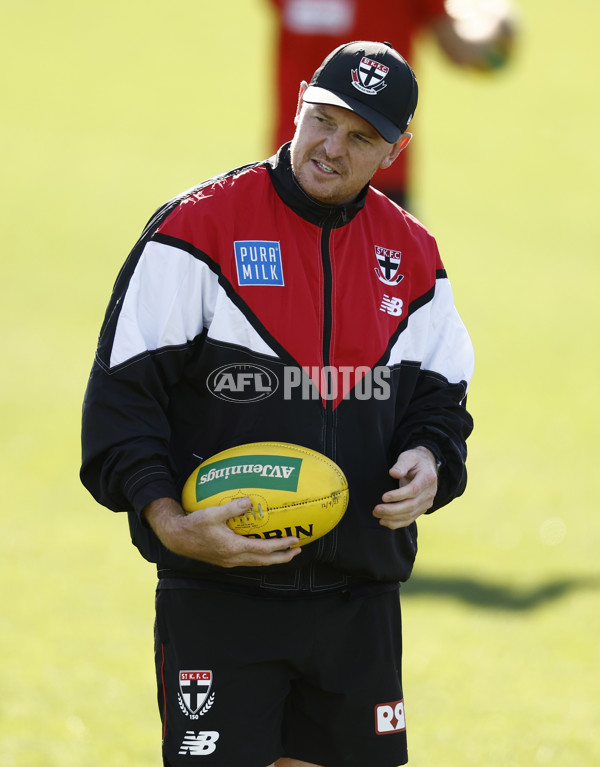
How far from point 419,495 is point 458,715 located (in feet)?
8.41

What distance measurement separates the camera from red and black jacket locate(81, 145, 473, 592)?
10.3ft

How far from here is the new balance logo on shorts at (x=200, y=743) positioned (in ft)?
10.8

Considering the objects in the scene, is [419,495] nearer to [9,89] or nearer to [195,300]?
[195,300]

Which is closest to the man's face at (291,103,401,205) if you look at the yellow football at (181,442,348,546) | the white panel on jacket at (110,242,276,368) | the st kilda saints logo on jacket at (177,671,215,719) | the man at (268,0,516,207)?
the white panel on jacket at (110,242,276,368)

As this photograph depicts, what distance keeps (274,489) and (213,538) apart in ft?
0.67

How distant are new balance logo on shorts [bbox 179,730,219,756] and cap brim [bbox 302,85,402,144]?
1588 mm

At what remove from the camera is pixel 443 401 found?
11.4ft

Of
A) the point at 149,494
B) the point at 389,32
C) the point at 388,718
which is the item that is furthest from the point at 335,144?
the point at 389,32

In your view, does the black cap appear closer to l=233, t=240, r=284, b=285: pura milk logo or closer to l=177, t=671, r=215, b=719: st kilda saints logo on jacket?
l=233, t=240, r=284, b=285: pura milk logo

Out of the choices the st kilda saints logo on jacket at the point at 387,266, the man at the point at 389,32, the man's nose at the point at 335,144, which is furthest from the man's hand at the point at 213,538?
the man at the point at 389,32

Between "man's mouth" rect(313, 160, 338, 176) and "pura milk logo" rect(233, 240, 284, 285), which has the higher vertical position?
"man's mouth" rect(313, 160, 338, 176)

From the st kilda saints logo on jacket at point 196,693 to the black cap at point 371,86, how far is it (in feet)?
4.78

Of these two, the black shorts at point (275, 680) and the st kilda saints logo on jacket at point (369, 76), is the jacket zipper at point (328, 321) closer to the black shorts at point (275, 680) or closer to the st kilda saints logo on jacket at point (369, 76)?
the st kilda saints logo on jacket at point (369, 76)

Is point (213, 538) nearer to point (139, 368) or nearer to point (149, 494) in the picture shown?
point (149, 494)
